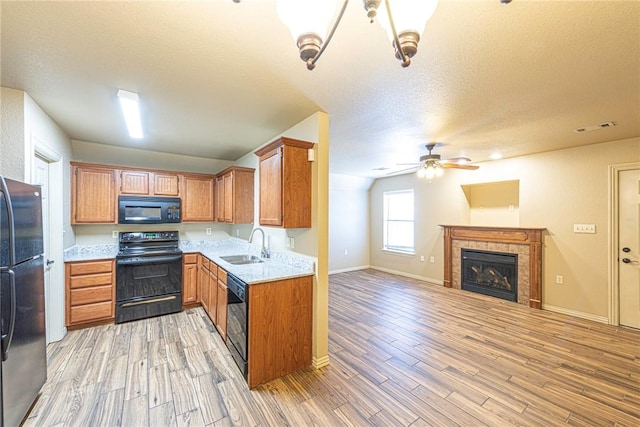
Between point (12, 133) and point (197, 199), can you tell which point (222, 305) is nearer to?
point (197, 199)

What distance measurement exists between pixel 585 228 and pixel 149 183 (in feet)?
21.9

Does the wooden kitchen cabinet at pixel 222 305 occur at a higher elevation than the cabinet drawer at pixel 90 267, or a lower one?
lower

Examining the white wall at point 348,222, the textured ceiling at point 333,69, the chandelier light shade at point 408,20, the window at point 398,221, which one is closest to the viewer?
the chandelier light shade at point 408,20

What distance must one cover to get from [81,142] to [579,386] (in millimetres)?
6559

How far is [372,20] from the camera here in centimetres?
92

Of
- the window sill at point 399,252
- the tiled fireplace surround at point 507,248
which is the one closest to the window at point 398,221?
the window sill at point 399,252

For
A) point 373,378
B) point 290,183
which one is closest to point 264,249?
point 290,183

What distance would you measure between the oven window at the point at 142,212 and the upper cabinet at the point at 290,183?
7.98 ft

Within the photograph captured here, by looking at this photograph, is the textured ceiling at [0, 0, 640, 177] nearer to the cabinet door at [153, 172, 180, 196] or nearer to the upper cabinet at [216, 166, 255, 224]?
the upper cabinet at [216, 166, 255, 224]

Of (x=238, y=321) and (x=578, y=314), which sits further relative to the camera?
(x=578, y=314)

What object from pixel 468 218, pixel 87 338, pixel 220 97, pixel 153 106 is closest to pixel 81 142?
pixel 153 106

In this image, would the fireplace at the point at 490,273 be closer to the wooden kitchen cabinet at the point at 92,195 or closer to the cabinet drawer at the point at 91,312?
the cabinet drawer at the point at 91,312

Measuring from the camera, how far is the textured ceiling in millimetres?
1428

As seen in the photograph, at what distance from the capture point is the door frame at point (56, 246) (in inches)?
118
